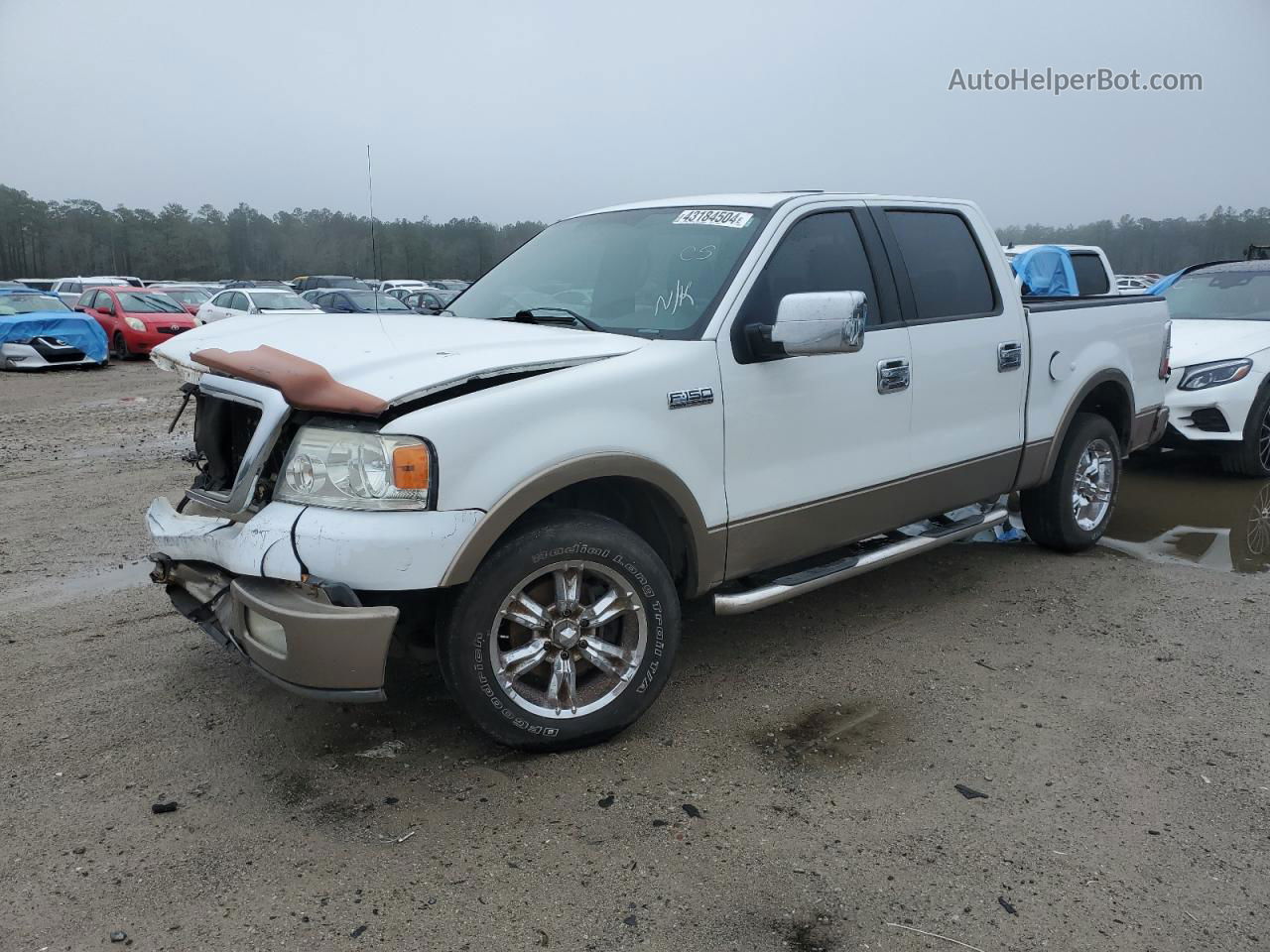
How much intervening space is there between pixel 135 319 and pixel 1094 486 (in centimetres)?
1840

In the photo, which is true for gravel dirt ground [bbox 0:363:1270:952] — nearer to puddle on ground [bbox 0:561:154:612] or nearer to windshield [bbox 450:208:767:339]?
puddle on ground [bbox 0:561:154:612]

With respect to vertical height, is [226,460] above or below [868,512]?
above

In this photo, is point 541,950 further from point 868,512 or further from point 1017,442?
point 1017,442

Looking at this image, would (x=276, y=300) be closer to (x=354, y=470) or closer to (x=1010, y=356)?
(x=1010, y=356)

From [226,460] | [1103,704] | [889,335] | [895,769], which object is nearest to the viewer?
[895,769]

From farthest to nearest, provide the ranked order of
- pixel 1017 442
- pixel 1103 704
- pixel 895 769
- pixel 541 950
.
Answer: pixel 1017 442 < pixel 1103 704 < pixel 895 769 < pixel 541 950

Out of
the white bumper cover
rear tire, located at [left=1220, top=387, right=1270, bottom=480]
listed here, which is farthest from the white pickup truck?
rear tire, located at [left=1220, top=387, right=1270, bottom=480]

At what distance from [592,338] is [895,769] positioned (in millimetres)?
1811

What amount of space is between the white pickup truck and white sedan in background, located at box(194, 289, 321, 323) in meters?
17.3

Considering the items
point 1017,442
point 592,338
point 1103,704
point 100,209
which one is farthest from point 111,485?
point 100,209

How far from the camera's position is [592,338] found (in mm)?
3518

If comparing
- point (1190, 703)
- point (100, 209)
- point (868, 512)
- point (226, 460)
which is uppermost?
point (100, 209)

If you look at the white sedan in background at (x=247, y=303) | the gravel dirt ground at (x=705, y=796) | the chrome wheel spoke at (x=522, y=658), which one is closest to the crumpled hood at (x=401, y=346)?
the chrome wheel spoke at (x=522, y=658)

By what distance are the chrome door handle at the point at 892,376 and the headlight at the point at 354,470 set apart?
208 centimetres
